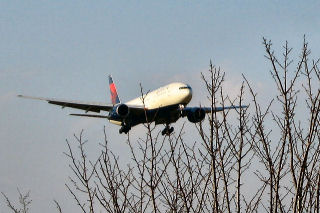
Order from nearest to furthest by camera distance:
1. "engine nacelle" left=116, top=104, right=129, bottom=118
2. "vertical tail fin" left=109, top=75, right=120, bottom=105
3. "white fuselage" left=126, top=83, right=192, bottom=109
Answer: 1. "white fuselage" left=126, top=83, right=192, bottom=109
2. "engine nacelle" left=116, top=104, right=129, bottom=118
3. "vertical tail fin" left=109, top=75, right=120, bottom=105

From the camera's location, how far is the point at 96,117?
143 ft

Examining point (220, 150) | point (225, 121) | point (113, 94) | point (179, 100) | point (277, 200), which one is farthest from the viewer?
point (113, 94)

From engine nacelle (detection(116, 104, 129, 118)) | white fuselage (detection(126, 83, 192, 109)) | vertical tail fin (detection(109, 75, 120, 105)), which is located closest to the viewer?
white fuselage (detection(126, 83, 192, 109))

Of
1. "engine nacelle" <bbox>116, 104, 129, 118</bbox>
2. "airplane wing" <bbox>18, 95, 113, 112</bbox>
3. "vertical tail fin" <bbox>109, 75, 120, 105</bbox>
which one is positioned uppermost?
"vertical tail fin" <bbox>109, 75, 120, 105</bbox>

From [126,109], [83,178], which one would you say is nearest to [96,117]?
[126,109]

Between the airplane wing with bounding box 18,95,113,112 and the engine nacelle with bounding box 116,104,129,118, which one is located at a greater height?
the airplane wing with bounding box 18,95,113,112

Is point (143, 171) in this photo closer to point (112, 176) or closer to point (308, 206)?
point (112, 176)

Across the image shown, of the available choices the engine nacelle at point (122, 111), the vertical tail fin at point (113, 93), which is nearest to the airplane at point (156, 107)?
the engine nacelle at point (122, 111)

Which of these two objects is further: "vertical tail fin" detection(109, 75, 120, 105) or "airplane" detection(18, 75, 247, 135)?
"vertical tail fin" detection(109, 75, 120, 105)

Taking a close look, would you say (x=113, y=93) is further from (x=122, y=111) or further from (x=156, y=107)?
(x=122, y=111)

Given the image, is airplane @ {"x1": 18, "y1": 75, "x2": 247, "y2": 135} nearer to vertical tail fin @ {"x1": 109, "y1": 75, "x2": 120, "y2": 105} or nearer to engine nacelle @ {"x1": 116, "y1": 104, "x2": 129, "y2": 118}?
engine nacelle @ {"x1": 116, "y1": 104, "x2": 129, "y2": 118}

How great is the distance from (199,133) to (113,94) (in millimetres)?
59538

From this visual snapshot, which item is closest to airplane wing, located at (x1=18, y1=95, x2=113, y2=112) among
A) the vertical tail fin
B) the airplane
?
the airplane

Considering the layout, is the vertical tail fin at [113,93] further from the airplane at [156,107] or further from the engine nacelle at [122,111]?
the engine nacelle at [122,111]
